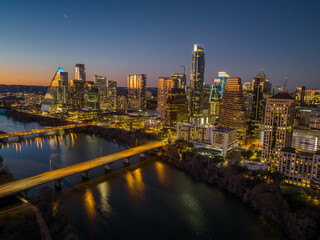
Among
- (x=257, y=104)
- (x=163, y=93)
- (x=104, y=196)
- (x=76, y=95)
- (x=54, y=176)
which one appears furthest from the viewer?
(x=76, y=95)

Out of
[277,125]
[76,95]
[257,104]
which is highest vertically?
[76,95]

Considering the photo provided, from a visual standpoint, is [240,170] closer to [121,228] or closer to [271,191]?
[271,191]

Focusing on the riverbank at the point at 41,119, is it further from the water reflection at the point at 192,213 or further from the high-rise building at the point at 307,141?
the high-rise building at the point at 307,141

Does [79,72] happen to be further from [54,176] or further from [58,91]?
[54,176]

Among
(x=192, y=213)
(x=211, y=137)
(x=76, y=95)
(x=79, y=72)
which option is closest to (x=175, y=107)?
(x=211, y=137)

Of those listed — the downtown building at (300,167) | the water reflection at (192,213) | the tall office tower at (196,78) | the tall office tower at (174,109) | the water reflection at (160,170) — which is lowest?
the water reflection at (192,213)

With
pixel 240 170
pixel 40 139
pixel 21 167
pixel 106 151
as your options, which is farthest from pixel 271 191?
pixel 40 139

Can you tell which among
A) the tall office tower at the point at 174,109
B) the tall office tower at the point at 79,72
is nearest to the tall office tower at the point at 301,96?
the tall office tower at the point at 174,109
